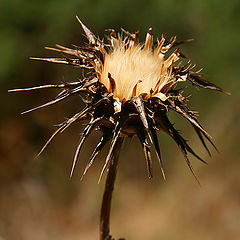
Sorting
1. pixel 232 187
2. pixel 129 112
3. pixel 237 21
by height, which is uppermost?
pixel 237 21

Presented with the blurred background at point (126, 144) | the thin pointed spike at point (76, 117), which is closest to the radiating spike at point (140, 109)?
the thin pointed spike at point (76, 117)

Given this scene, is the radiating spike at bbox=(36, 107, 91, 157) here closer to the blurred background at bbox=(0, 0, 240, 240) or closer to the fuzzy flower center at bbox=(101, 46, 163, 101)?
the fuzzy flower center at bbox=(101, 46, 163, 101)

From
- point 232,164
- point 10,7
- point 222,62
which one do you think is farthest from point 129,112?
point 222,62

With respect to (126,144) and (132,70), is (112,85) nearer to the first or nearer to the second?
(132,70)

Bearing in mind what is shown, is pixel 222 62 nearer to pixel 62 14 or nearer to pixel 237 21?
pixel 237 21

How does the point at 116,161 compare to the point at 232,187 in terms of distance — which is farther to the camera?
the point at 232,187

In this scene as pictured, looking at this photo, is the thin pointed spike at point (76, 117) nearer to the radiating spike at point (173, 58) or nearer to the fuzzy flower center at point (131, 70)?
the fuzzy flower center at point (131, 70)

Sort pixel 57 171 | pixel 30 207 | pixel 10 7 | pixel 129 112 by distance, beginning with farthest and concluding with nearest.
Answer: pixel 57 171
pixel 30 207
pixel 10 7
pixel 129 112
